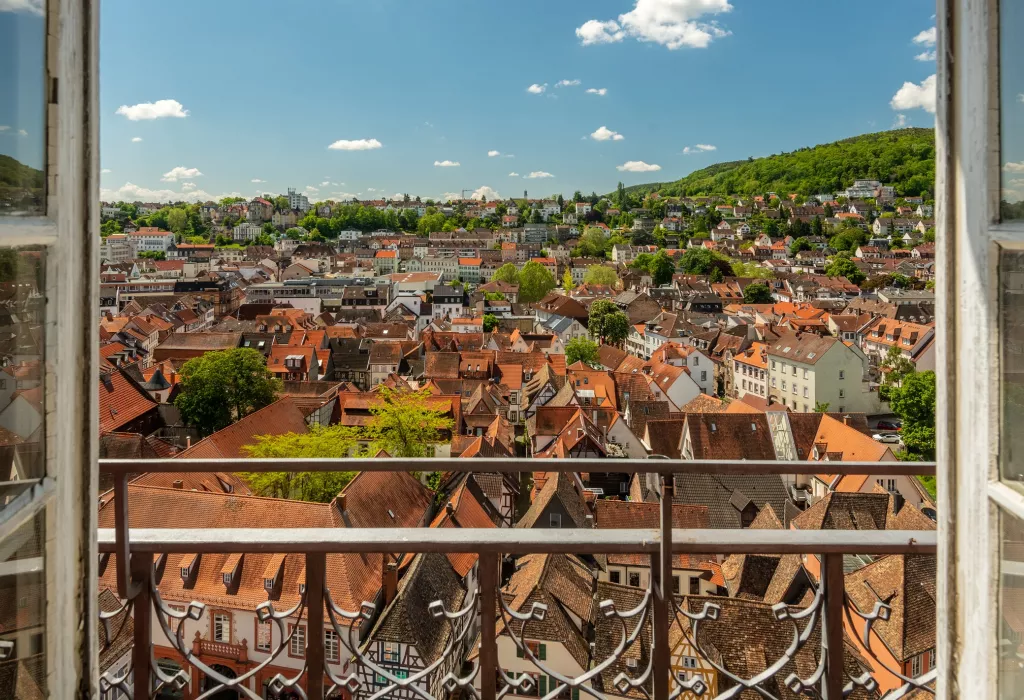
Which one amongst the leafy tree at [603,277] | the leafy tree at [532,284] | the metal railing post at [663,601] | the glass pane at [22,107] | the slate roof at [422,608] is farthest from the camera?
the leafy tree at [603,277]

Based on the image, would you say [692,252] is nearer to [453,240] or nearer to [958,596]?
[453,240]

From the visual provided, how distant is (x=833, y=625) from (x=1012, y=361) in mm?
816

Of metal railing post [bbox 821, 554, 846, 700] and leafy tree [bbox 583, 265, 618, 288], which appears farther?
leafy tree [bbox 583, 265, 618, 288]

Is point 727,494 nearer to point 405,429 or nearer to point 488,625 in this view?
point 405,429

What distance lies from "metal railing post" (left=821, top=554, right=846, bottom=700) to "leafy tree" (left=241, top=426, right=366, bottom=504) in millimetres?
8288

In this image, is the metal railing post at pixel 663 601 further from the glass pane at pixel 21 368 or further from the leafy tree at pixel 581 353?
the leafy tree at pixel 581 353

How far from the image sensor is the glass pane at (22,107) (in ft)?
2.64

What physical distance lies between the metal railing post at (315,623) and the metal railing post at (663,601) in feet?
2.31

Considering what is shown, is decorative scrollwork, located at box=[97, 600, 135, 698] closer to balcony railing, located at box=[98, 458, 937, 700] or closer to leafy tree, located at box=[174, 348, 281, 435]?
balcony railing, located at box=[98, 458, 937, 700]

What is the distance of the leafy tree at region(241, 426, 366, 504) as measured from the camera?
11.6 metres

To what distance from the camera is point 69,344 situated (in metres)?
0.94

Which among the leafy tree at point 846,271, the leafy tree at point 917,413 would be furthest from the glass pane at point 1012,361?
the leafy tree at point 846,271

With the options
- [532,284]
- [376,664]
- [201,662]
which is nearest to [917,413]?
[376,664]

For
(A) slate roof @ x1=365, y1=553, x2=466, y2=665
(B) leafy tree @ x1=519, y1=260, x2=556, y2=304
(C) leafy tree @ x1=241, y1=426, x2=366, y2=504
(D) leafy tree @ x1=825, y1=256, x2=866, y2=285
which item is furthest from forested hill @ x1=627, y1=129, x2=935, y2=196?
(A) slate roof @ x1=365, y1=553, x2=466, y2=665
